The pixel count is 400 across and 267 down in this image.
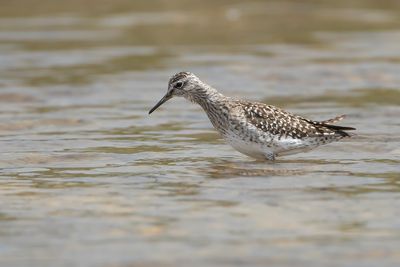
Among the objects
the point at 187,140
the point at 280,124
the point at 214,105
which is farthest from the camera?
the point at 187,140

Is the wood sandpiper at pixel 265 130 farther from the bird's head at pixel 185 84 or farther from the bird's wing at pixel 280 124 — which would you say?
the bird's head at pixel 185 84

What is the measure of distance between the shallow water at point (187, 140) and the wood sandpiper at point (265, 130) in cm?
27

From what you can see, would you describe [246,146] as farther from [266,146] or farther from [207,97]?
[207,97]

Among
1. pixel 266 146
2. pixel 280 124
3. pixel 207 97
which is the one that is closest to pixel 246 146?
pixel 266 146

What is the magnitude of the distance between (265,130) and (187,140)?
97.3 inches

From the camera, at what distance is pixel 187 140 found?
1680 cm

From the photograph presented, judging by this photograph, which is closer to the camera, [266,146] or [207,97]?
[266,146]

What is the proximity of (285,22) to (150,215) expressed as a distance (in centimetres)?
1975

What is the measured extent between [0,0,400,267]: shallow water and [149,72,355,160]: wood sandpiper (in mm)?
268

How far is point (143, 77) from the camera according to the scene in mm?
23188

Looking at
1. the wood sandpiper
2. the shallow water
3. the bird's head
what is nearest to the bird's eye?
the bird's head

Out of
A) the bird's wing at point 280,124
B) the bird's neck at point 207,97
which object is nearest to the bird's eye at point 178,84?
the bird's neck at point 207,97

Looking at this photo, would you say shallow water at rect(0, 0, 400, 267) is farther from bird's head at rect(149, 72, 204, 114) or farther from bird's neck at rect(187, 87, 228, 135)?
bird's head at rect(149, 72, 204, 114)

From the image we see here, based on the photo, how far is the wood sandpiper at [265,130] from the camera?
47.8 feet
